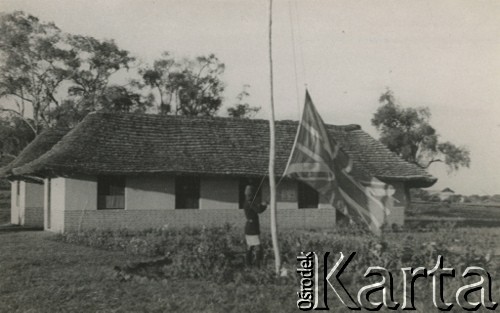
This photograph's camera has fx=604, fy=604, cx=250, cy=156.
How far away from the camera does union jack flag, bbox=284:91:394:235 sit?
32.7 ft

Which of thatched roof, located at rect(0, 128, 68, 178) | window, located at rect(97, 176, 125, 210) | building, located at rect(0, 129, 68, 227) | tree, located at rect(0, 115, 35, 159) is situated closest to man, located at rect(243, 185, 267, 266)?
window, located at rect(97, 176, 125, 210)

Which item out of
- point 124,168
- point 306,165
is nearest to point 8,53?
point 124,168

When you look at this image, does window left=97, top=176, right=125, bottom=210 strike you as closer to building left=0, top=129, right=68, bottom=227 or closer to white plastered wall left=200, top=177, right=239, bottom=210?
white plastered wall left=200, top=177, right=239, bottom=210

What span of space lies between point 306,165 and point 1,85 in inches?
1115

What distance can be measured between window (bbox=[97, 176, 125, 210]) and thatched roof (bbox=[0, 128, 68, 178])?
486 centimetres

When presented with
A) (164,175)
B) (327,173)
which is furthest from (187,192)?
(327,173)

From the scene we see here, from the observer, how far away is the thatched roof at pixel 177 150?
20.8 m

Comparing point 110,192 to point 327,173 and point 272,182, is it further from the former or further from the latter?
point 327,173

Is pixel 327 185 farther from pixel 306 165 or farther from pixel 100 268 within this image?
pixel 100 268

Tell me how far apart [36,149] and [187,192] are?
730cm

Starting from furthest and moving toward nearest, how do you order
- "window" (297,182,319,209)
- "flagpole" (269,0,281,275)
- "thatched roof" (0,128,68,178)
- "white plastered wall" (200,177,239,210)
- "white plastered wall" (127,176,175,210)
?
"thatched roof" (0,128,68,178) → "window" (297,182,319,209) → "white plastered wall" (200,177,239,210) → "white plastered wall" (127,176,175,210) → "flagpole" (269,0,281,275)

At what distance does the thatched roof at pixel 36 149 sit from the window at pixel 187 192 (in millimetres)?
6554

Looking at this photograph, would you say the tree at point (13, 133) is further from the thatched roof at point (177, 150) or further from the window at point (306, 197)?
the window at point (306, 197)

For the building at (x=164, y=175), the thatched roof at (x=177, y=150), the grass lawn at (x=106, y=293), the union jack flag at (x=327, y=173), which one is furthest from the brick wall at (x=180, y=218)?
the union jack flag at (x=327, y=173)
